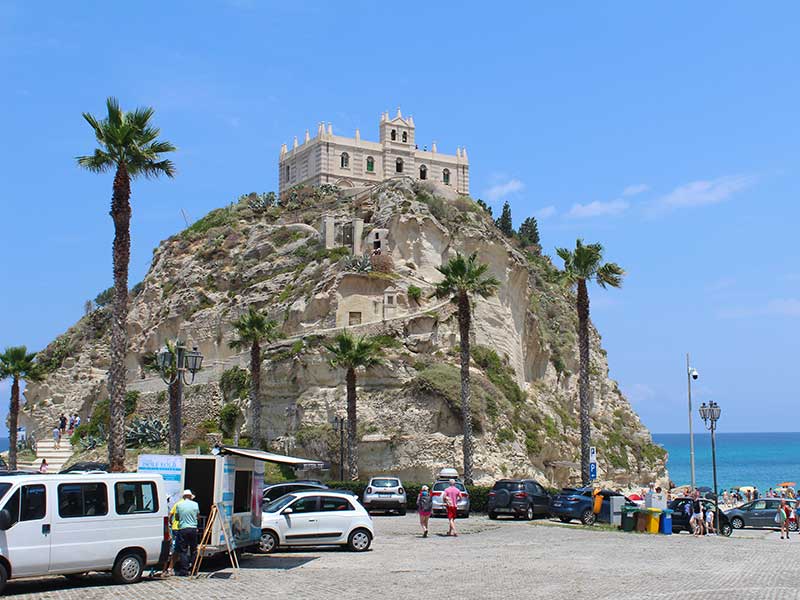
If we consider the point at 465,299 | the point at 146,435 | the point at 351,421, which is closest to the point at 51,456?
the point at 146,435

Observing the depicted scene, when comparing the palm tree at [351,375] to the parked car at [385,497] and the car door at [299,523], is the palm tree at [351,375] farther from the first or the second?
the car door at [299,523]

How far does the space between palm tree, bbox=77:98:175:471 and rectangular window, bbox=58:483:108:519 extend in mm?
10581

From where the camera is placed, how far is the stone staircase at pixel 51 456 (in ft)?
175

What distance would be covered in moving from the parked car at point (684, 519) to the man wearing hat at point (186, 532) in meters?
19.6

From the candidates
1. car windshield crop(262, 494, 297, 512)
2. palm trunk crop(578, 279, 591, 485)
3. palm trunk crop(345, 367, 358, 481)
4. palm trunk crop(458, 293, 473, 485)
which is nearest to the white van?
car windshield crop(262, 494, 297, 512)

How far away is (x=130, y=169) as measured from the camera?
2817cm

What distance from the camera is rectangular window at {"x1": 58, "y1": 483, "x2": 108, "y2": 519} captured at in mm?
15812

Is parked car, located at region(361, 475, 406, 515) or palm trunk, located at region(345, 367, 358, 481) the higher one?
palm trunk, located at region(345, 367, 358, 481)

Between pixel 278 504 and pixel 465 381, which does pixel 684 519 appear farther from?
pixel 278 504

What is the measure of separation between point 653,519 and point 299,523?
1395cm

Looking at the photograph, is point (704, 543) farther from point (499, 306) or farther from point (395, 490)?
point (499, 306)

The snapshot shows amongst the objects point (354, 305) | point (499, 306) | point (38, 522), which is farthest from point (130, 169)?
point (499, 306)

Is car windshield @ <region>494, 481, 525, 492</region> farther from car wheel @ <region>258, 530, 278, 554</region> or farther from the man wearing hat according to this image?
the man wearing hat

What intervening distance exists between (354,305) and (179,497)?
40.3 m
